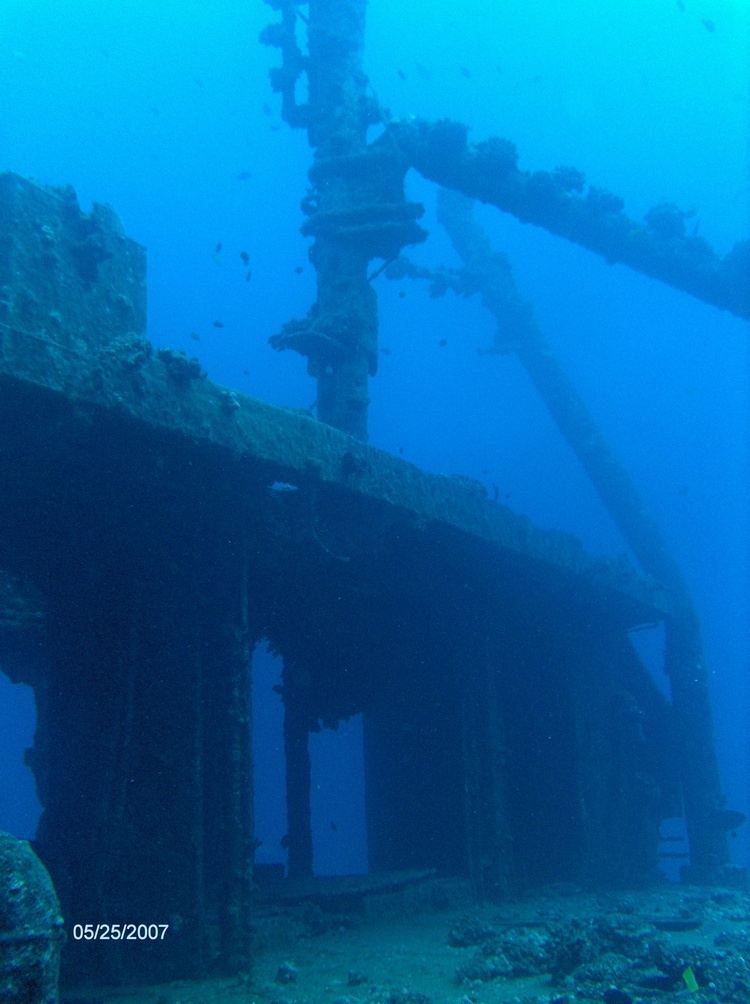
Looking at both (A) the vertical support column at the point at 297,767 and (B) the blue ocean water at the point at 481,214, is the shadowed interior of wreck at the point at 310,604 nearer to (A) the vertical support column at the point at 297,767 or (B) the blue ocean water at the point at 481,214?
(A) the vertical support column at the point at 297,767

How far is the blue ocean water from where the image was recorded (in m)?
107

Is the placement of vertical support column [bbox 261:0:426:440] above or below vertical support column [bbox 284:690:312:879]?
above

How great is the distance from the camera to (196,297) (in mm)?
160500

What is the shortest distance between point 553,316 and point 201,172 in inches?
2938

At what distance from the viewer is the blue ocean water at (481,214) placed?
350 feet

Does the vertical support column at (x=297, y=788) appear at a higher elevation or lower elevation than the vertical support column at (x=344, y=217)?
lower

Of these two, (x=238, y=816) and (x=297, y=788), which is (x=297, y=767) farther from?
(x=238, y=816)

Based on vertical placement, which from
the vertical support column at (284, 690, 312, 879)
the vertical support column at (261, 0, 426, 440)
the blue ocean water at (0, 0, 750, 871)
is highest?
the blue ocean water at (0, 0, 750, 871)

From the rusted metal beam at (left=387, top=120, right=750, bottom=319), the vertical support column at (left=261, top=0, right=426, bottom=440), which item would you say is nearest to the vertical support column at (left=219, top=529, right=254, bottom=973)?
the vertical support column at (left=261, top=0, right=426, bottom=440)

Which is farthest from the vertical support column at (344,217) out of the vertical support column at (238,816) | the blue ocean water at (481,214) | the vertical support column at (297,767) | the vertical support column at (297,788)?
the blue ocean water at (481,214)

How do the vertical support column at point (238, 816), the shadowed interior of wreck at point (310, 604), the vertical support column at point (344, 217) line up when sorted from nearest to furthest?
the vertical support column at point (238, 816), the shadowed interior of wreck at point (310, 604), the vertical support column at point (344, 217)

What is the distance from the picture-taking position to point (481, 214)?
127 metres

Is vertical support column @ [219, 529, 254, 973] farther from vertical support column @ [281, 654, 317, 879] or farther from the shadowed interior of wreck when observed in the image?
vertical support column @ [281, 654, 317, 879]

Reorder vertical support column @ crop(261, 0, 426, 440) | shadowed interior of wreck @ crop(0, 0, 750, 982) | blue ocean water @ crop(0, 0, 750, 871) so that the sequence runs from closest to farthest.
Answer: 1. shadowed interior of wreck @ crop(0, 0, 750, 982)
2. vertical support column @ crop(261, 0, 426, 440)
3. blue ocean water @ crop(0, 0, 750, 871)
